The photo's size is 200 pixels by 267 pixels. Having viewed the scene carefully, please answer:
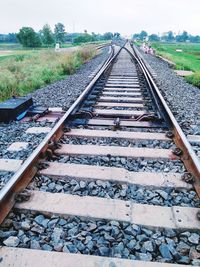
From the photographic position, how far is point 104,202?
7.79ft

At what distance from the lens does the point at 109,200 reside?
2402 millimetres

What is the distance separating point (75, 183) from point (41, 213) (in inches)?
20.3

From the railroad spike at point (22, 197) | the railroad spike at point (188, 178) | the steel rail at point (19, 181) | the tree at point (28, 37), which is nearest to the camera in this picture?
the steel rail at point (19, 181)

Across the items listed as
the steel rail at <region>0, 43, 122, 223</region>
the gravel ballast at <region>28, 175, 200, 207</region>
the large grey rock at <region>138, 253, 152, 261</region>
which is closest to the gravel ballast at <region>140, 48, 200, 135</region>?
the gravel ballast at <region>28, 175, 200, 207</region>

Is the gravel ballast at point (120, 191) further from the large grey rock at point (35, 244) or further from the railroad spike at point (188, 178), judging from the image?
the large grey rock at point (35, 244)

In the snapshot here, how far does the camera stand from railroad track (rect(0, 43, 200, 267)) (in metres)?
1.89

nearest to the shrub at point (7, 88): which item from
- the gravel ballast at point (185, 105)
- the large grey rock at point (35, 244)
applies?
the gravel ballast at point (185, 105)

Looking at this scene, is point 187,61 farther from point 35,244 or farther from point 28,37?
point 28,37

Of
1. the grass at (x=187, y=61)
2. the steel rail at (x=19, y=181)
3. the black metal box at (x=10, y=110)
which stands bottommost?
the grass at (x=187, y=61)

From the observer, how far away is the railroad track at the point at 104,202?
1895 millimetres

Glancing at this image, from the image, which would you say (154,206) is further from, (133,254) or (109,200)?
(133,254)

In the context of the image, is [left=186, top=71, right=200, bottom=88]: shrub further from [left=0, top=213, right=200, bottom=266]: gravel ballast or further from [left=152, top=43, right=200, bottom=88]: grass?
[left=0, top=213, right=200, bottom=266]: gravel ballast

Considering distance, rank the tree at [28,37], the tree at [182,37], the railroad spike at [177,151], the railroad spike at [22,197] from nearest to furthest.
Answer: the railroad spike at [22,197]
the railroad spike at [177,151]
the tree at [28,37]
the tree at [182,37]

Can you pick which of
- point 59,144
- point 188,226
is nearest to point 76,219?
point 188,226
